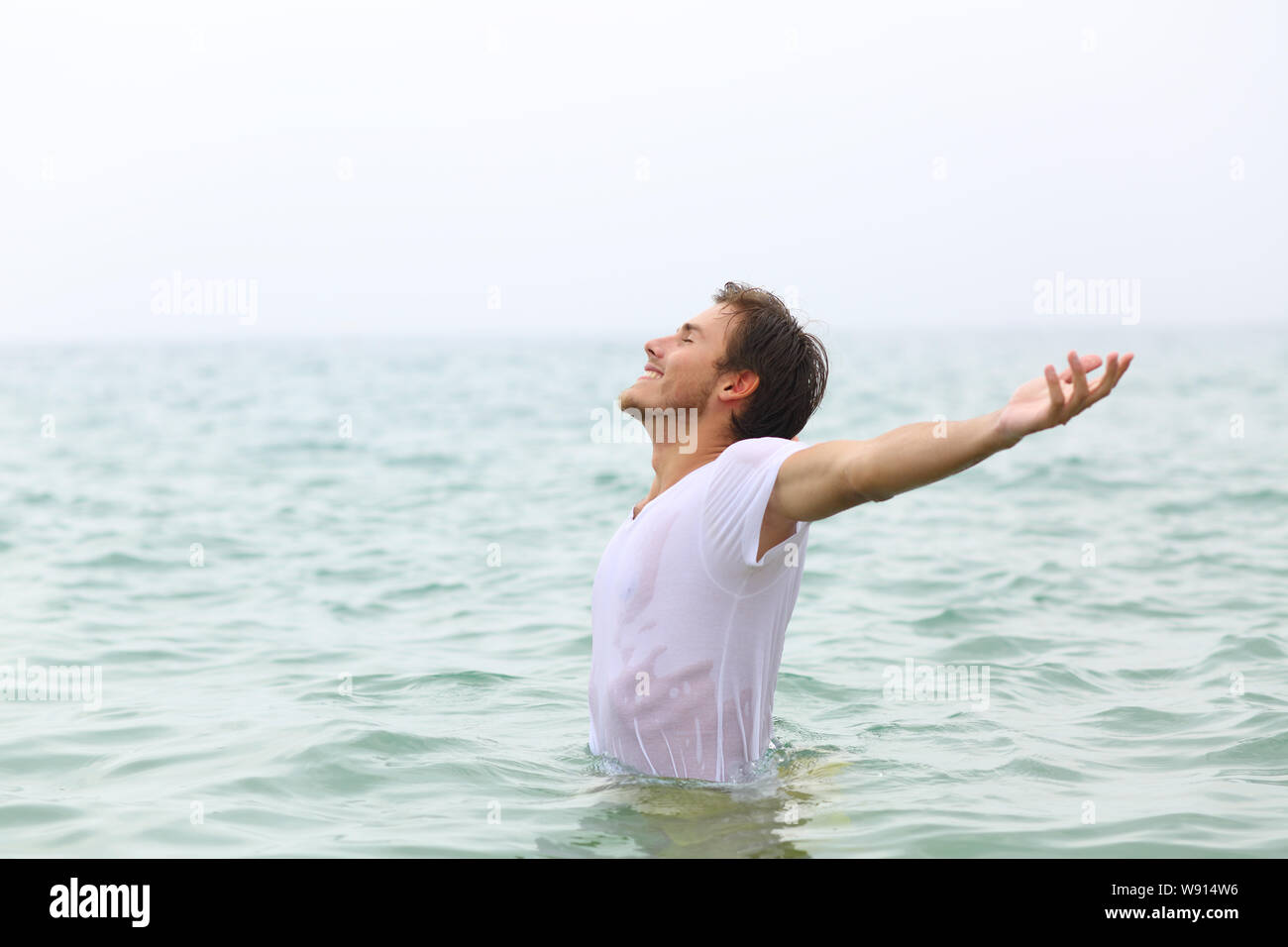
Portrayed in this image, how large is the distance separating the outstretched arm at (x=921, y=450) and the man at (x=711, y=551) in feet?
0.05

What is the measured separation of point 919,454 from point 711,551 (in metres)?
0.89

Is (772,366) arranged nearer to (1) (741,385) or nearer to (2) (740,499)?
(1) (741,385)

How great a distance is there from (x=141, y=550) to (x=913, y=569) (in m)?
6.26

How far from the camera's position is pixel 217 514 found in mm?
13500

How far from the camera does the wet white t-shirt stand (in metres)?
3.82

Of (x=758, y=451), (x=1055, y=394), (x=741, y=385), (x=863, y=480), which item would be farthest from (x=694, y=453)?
(x=1055, y=394)

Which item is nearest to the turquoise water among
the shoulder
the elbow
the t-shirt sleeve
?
the t-shirt sleeve

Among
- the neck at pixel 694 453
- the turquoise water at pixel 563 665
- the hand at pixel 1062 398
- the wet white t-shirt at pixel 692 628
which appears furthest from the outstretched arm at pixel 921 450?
the turquoise water at pixel 563 665

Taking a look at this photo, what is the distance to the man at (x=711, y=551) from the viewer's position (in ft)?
12.2

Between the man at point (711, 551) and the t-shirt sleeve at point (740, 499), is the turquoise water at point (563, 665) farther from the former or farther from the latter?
the t-shirt sleeve at point (740, 499)

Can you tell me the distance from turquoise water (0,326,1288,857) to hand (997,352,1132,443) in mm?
1489

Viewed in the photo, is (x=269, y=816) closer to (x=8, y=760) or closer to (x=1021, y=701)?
(x=8, y=760)

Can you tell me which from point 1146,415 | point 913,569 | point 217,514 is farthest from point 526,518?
point 1146,415

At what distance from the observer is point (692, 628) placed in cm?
392
